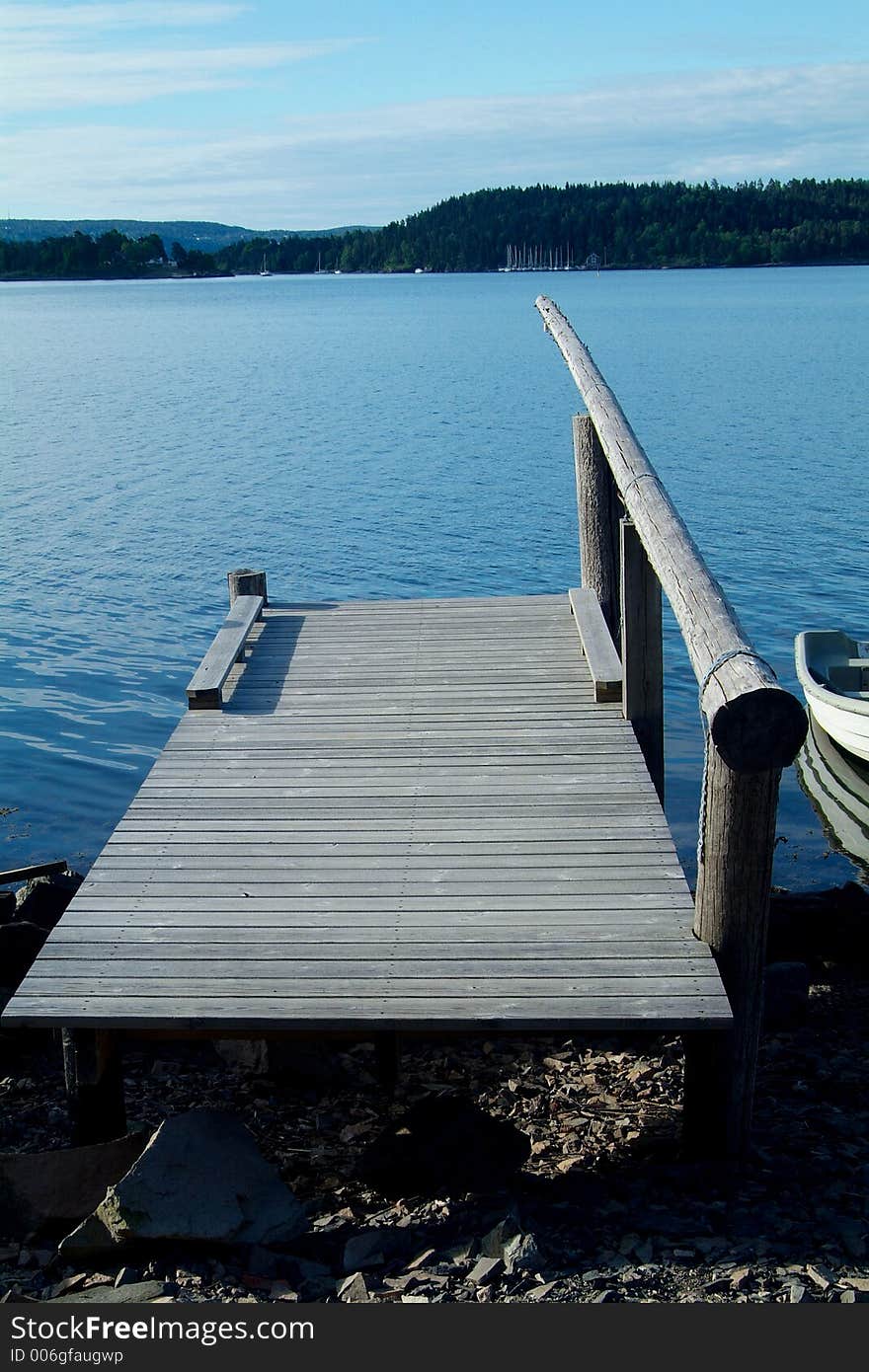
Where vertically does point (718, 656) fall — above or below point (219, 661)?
above

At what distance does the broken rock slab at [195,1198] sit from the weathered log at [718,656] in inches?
84.8

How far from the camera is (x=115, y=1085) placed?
540cm

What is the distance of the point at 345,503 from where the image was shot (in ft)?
84.8

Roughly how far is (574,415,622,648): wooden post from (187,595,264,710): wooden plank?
2.45 metres

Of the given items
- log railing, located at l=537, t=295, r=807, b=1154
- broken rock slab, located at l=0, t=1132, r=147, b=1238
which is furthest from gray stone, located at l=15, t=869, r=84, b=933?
log railing, located at l=537, t=295, r=807, b=1154

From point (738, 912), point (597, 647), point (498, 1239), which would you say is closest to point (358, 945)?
point (498, 1239)

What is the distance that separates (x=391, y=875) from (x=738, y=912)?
5.26 ft

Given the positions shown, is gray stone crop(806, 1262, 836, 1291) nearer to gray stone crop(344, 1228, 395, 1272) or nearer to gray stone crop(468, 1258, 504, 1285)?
gray stone crop(468, 1258, 504, 1285)

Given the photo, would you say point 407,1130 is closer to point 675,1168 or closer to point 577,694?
point 675,1168

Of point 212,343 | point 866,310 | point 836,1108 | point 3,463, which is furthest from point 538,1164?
point 866,310

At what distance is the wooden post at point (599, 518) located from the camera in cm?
978

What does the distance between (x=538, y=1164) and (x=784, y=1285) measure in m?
1.29

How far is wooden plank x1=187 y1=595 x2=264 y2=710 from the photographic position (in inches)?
324

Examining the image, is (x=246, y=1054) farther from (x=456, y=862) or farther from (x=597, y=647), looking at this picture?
(x=597, y=647)
